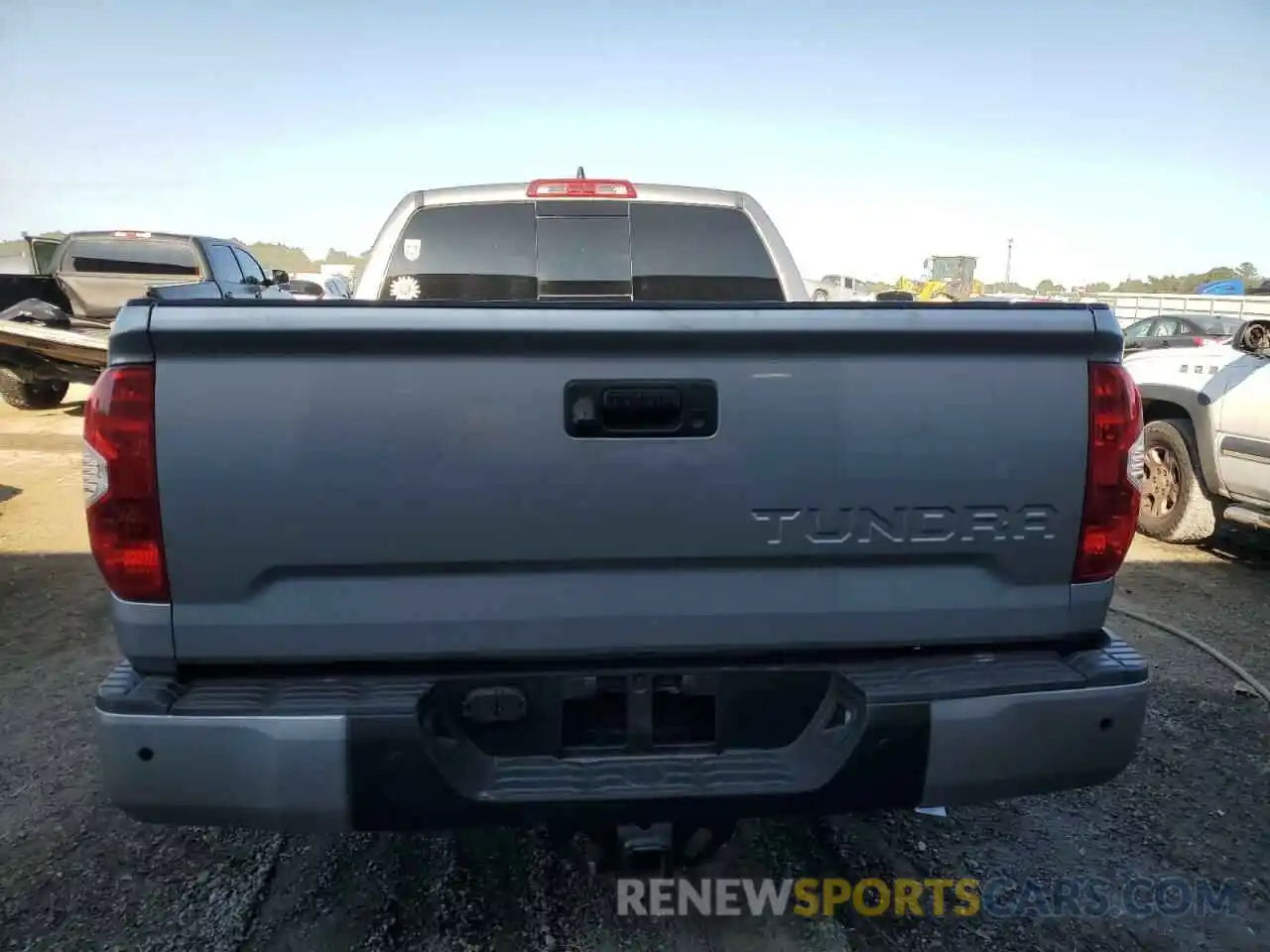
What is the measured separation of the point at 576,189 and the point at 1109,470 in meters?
2.74

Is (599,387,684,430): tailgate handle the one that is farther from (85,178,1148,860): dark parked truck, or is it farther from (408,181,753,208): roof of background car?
(408,181,753,208): roof of background car

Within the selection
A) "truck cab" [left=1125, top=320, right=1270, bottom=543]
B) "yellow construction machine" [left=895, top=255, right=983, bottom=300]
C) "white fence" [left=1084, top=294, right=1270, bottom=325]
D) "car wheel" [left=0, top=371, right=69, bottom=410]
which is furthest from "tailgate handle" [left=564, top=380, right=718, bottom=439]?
"yellow construction machine" [left=895, top=255, right=983, bottom=300]

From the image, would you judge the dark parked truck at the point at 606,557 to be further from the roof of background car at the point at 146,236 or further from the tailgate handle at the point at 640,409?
the roof of background car at the point at 146,236

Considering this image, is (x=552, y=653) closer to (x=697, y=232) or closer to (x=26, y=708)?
(x=697, y=232)

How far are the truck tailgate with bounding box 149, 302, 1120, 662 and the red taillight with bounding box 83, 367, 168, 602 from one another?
39 mm

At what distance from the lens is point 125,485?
5.67ft

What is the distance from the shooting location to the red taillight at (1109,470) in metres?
1.90

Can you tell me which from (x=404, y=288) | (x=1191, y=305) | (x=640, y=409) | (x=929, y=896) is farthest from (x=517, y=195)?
(x=1191, y=305)

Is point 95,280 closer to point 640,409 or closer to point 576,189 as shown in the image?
point 576,189

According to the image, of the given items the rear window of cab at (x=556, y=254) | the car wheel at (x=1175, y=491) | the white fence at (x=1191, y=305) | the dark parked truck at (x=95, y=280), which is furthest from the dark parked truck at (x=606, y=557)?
the white fence at (x=1191, y=305)

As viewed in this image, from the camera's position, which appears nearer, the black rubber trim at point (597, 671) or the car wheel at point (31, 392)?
the black rubber trim at point (597, 671)

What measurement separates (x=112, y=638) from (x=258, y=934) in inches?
108

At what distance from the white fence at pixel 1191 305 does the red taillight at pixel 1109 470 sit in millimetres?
25718

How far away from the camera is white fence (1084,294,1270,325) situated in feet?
85.3
